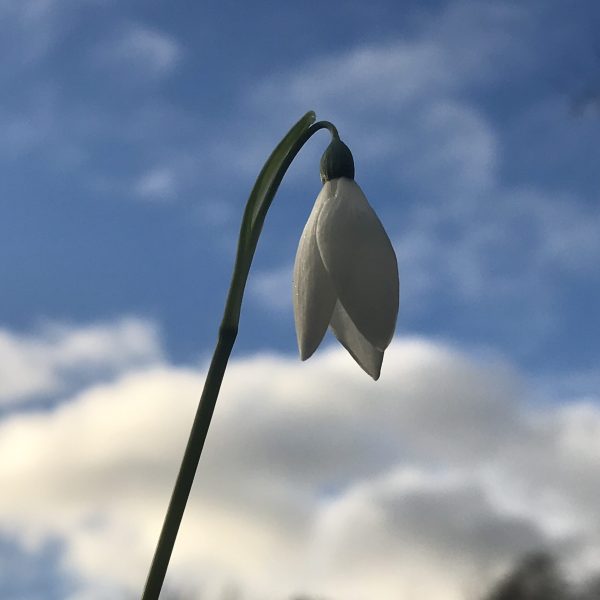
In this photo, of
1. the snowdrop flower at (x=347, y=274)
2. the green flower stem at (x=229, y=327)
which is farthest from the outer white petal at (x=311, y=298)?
the green flower stem at (x=229, y=327)

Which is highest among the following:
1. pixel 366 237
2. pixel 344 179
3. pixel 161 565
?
pixel 344 179

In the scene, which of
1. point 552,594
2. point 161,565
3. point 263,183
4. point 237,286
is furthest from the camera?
point 552,594

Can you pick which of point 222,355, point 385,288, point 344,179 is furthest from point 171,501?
point 344,179

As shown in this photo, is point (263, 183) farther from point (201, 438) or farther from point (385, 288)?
point (201, 438)

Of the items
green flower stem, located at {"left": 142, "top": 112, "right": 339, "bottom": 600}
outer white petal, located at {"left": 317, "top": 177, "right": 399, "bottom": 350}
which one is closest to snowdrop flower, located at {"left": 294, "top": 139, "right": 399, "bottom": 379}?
outer white petal, located at {"left": 317, "top": 177, "right": 399, "bottom": 350}

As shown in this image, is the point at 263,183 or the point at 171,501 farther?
the point at 263,183

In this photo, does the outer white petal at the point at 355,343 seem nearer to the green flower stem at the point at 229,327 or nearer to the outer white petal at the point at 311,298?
the outer white petal at the point at 311,298

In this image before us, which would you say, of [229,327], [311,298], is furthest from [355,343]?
[229,327]

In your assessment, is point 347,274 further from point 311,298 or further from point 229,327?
point 229,327
